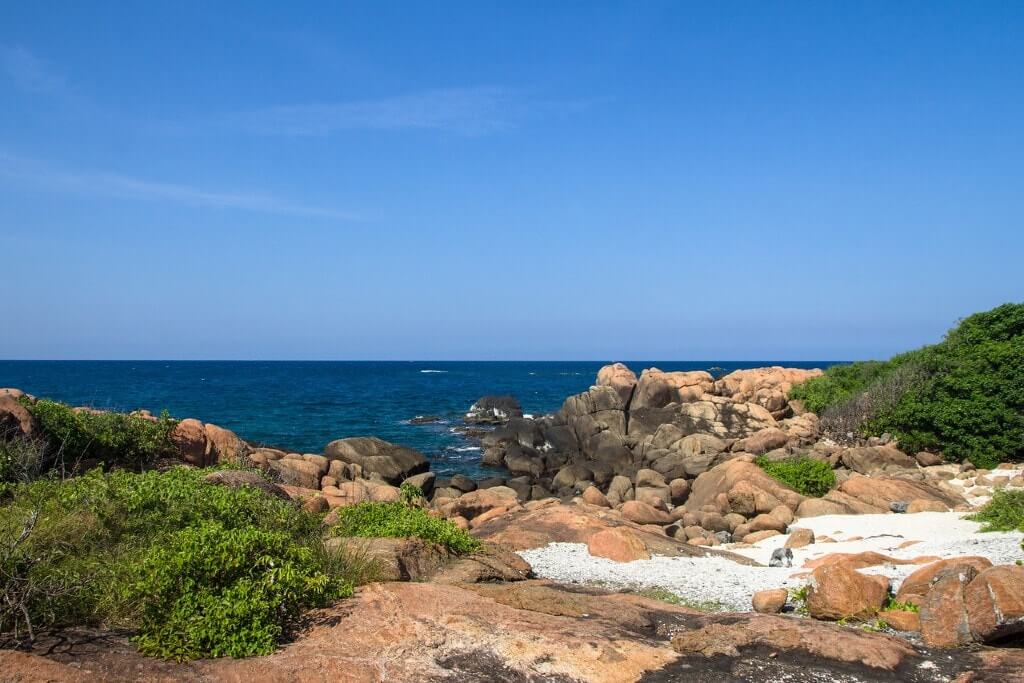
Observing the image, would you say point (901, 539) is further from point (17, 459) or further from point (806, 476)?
point (17, 459)

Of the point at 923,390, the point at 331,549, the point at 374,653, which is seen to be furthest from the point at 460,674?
the point at 923,390

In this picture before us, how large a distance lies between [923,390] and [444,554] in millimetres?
23007

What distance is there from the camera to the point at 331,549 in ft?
27.3

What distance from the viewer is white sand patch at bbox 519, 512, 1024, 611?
10852 millimetres

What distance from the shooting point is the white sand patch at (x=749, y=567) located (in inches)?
427

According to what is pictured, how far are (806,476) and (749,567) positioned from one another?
33.8 feet

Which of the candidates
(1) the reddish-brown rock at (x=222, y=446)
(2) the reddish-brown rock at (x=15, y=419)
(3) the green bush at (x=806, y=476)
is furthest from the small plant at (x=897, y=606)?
(1) the reddish-brown rock at (x=222, y=446)

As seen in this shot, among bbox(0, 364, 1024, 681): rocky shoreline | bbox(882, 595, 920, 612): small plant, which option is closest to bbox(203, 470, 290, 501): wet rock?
bbox(0, 364, 1024, 681): rocky shoreline

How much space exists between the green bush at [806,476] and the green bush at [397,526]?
13.5 meters

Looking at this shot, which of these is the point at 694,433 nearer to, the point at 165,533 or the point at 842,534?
the point at 842,534

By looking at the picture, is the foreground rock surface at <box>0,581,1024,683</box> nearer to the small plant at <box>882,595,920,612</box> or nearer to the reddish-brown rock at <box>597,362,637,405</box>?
the small plant at <box>882,595,920,612</box>

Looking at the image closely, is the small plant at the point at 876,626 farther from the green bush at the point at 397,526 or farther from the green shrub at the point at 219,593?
the green shrub at the point at 219,593

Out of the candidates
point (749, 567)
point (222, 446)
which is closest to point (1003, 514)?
point (749, 567)

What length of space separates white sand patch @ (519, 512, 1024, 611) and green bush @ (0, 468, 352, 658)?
511cm
